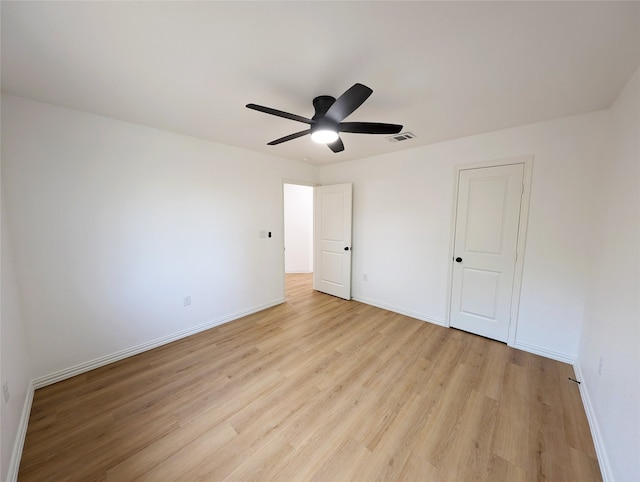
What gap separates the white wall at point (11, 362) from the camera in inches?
55.0

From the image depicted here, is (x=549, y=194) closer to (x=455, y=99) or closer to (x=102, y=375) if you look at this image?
(x=455, y=99)

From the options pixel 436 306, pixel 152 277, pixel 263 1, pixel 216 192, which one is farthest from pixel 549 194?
pixel 152 277

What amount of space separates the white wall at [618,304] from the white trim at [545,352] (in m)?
0.35

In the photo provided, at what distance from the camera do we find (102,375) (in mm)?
2295

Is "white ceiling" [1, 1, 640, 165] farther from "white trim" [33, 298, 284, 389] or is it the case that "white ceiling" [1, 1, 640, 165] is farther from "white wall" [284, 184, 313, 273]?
"white wall" [284, 184, 313, 273]

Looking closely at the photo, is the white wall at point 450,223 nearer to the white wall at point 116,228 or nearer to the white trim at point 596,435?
the white trim at point 596,435

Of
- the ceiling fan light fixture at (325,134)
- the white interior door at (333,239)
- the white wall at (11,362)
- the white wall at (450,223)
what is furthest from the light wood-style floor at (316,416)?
the ceiling fan light fixture at (325,134)

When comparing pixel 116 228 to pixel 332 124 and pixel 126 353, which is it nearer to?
pixel 126 353

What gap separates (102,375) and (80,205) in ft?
5.25

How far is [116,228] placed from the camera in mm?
2457

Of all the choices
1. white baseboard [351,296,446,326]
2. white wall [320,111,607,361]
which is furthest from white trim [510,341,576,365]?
white baseboard [351,296,446,326]

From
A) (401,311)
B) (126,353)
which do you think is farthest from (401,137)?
(126,353)

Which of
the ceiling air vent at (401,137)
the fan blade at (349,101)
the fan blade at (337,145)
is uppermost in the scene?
the ceiling air vent at (401,137)

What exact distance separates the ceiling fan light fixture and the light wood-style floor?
83.1 inches
